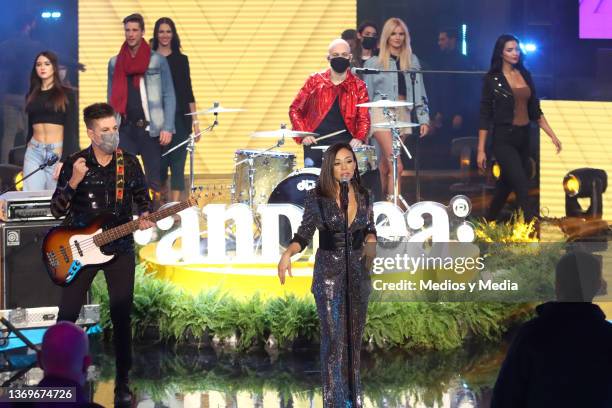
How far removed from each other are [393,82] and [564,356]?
881 cm

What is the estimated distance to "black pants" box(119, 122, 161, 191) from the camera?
1272 centimetres

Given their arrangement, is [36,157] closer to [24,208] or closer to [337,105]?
[24,208]

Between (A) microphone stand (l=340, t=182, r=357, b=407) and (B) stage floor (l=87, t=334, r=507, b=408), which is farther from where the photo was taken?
(B) stage floor (l=87, t=334, r=507, b=408)

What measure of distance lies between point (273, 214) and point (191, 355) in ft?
6.43

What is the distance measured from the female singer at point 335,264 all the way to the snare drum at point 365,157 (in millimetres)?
4283

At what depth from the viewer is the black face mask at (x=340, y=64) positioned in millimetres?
11742

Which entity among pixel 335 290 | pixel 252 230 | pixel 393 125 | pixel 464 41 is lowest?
pixel 335 290

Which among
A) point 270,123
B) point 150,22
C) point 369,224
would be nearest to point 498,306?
point 369,224

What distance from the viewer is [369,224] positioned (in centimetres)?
Result: 732

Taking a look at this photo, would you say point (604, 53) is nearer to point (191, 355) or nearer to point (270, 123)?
point (270, 123)

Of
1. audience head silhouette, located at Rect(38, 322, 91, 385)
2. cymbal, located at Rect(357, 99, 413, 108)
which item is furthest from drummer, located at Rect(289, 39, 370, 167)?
audience head silhouette, located at Rect(38, 322, 91, 385)

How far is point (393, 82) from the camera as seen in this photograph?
1288cm

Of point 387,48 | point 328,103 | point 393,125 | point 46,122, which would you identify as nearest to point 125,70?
point 46,122

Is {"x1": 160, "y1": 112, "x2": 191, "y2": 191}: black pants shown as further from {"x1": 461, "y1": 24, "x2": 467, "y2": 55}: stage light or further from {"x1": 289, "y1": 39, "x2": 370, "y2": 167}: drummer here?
{"x1": 461, "y1": 24, "x2": 467, "y2": 55}: stage light
